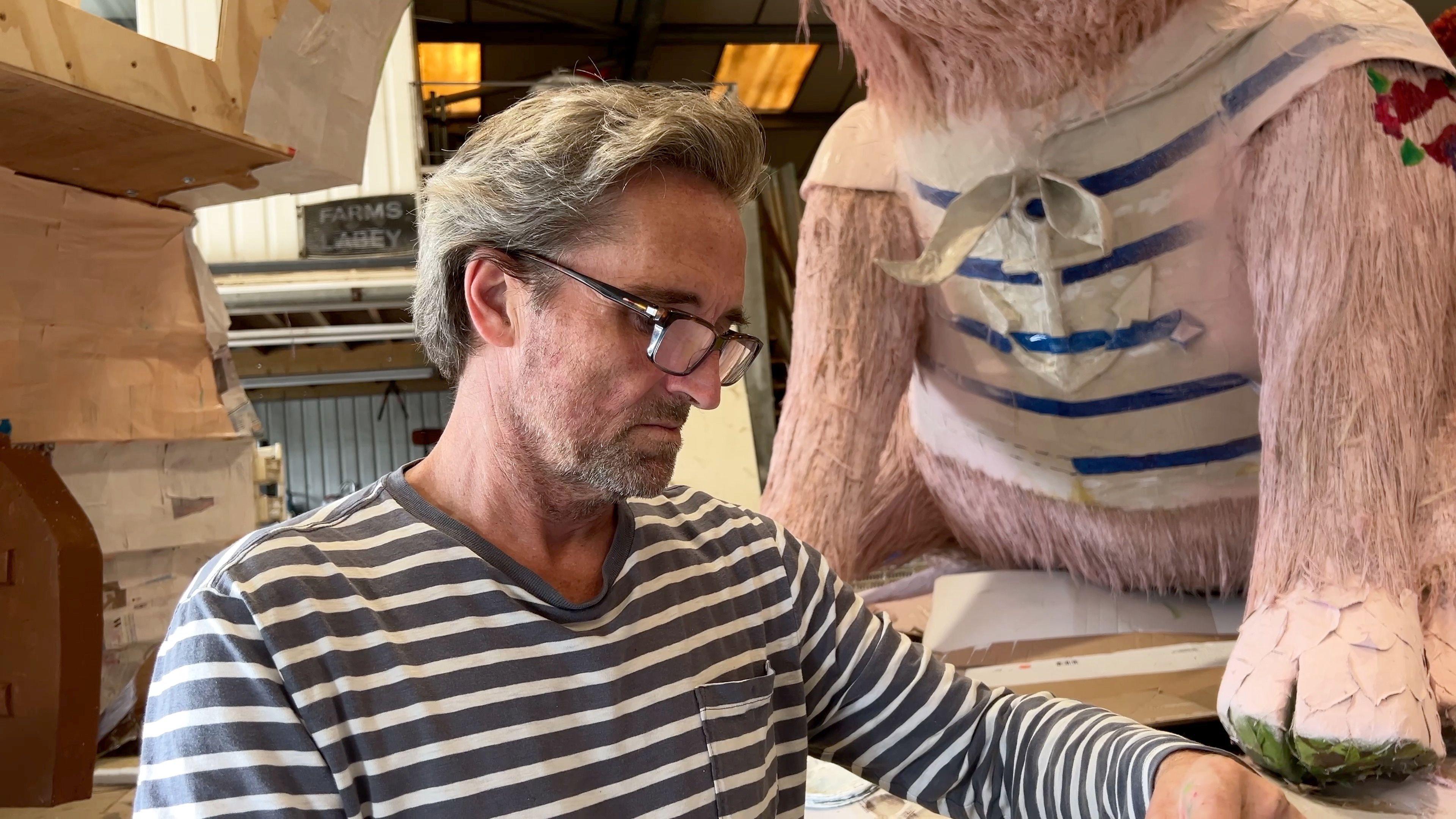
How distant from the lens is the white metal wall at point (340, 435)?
396 cm

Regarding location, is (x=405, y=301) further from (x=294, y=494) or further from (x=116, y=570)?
(x=294, y=494)

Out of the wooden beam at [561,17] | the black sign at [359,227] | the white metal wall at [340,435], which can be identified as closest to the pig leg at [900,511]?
the black sign at [359,227]

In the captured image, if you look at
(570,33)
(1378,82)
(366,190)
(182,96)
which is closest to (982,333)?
(1378,82)

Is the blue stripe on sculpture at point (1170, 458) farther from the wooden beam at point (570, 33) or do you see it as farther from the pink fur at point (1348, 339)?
the wooden beam at point (570, 33)

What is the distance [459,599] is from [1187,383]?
2.42 ft

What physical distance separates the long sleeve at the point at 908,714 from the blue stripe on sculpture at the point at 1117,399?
0.37m

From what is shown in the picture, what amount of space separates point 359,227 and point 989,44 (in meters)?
1.71

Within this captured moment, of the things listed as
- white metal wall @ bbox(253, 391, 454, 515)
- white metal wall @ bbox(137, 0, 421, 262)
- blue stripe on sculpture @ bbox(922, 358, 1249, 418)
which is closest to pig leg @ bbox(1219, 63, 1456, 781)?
blue stripe on sculpture @ bbox(922, 358, 1249, 418)

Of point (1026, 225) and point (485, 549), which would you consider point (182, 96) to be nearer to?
point (485, 549)

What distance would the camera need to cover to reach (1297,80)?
2.93ft

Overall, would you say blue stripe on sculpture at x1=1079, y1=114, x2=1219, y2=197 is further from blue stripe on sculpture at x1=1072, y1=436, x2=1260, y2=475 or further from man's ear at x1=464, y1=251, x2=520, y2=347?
man's ear at x1=464, y1=251, x2=520, y2=347

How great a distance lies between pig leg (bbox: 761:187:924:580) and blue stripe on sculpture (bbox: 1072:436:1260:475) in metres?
0.22

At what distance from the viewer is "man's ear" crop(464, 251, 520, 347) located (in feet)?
2.07

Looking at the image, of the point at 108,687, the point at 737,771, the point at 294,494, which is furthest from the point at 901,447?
the point at 294,494
